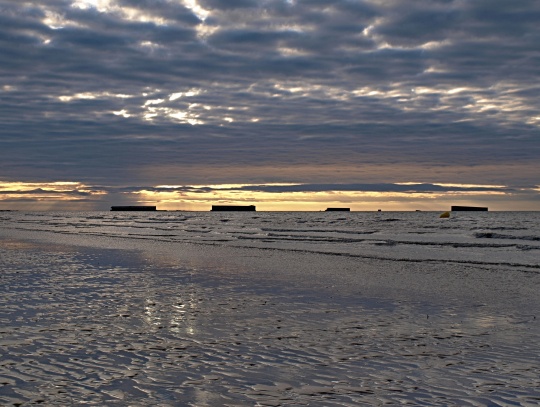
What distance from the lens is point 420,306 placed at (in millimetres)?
13273

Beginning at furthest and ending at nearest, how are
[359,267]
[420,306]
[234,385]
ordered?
[359,267] < [420,306] < [234,385]

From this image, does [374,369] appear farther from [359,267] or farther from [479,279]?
[359,267]

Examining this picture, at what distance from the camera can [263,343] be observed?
9133mm

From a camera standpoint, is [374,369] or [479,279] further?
[479,279]

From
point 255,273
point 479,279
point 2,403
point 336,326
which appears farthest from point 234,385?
point 479,279

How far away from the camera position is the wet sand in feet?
21.9

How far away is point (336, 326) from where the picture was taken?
10.7 m

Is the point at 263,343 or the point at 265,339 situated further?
the point at 265,339

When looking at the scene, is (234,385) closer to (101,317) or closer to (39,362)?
(39,362)

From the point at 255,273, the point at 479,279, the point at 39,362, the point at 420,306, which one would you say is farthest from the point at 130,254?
the point at 39,362

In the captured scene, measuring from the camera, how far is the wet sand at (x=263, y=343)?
6.68 meters

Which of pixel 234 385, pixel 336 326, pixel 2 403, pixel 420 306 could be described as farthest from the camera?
pixel 420 306

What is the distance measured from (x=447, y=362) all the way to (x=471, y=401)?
1706 millimetres

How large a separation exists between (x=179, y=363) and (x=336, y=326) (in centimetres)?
372
